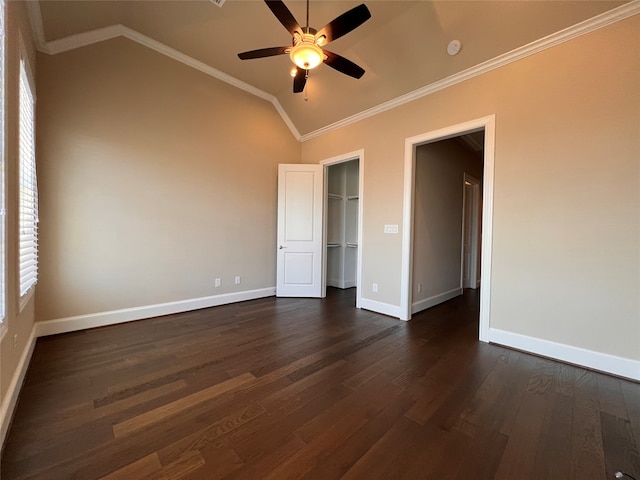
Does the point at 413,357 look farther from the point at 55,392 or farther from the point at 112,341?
the point at 112,341

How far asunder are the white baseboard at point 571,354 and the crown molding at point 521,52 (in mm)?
2733

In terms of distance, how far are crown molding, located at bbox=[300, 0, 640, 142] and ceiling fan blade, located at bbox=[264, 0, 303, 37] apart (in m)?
1.89

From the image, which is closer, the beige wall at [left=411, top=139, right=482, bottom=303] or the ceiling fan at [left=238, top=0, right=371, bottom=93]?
the ceiling fan at [left=238, top=0, right=371, bottom=93]

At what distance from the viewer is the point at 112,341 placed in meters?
2.66

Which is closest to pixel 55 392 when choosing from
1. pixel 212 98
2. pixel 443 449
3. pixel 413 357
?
pixel 443 449

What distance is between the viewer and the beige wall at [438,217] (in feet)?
12.2

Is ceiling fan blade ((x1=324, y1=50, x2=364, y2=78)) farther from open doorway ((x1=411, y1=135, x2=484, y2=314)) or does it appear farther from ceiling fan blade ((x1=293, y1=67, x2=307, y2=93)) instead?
open doorway ((x1=411, y1=135, x2=484, y2=314))

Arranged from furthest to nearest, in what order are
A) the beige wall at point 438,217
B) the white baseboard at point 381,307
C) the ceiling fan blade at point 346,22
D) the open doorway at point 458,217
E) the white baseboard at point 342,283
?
the white baseboard at point 342,283 → the beige wall at point 438,217 → the white baseboard at point 381,307 → the open doorway at point 458,217 → the ceiling fan blade at point 346,22

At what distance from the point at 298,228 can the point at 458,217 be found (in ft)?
9.38

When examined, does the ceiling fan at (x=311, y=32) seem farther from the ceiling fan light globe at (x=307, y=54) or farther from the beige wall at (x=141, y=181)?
the beige wall at (x=141, y=181)

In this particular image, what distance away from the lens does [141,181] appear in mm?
3273

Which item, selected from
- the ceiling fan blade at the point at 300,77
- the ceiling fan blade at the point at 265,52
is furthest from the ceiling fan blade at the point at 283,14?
the ceiling fan blade at the point at 300,77

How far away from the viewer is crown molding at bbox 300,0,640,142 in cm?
207

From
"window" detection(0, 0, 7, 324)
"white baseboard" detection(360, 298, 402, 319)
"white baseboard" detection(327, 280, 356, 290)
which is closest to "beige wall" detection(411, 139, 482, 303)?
"white baseboard" detection(360, 298, 402, 319)
